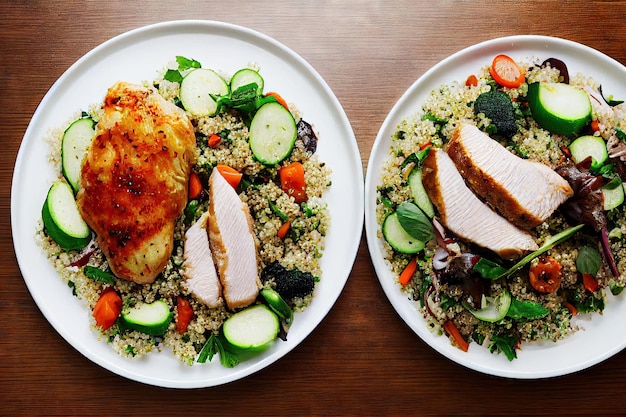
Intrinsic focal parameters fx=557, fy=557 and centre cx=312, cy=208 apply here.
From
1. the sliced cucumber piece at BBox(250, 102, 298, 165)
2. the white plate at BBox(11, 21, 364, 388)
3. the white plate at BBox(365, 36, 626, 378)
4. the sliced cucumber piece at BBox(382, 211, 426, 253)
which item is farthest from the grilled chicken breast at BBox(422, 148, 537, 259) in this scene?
the sliced cucumber piece at BBox(250, 102, 298, 165)

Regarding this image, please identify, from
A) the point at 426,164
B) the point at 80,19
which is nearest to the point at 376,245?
the point at 426,164

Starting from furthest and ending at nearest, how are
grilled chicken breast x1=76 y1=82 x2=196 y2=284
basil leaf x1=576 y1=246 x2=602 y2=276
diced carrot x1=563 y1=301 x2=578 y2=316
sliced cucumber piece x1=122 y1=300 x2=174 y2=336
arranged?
diced carrot x1=563 y1=301 x2=578 y2=316
basil leaf x1=576 y1=246 x2=602 y2=276
sliced cucumber piece x1=122 y1=300 x2=174 y2=336
grilled chicken breast x1=76 y1=82 x2=196 y2=284

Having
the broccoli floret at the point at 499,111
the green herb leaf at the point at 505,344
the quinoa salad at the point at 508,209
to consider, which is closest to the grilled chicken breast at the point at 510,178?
the quinoa salad at the point at 508,209

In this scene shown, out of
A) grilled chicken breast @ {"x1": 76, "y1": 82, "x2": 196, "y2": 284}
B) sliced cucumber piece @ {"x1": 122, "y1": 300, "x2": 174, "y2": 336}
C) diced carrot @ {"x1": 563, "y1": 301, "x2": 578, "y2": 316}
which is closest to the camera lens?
grilled chicken breast @ {"x1": 76, "y1": 82, "x2": 196, "y2": 284}

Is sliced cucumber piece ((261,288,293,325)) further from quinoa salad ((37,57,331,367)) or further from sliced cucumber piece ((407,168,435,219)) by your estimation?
sliced cucumber piece ((407,168,435,219))

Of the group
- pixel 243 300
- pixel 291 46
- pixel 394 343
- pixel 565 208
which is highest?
pixel 291 46

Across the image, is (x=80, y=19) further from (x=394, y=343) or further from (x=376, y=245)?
(x=394, y=343)
